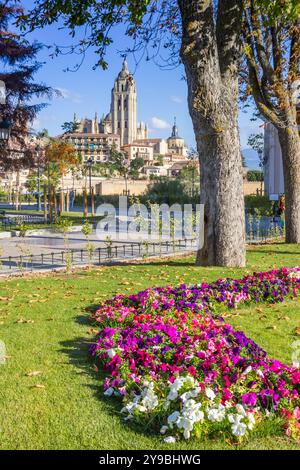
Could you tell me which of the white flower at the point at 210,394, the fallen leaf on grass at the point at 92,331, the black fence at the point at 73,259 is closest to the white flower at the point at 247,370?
the white flower at the point at 210,394

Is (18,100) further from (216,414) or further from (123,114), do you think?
(123,114)

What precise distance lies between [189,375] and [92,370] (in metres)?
1.03

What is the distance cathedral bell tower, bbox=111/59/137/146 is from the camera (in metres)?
161

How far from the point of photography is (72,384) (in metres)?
3.89

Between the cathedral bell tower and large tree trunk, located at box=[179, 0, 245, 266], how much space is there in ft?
511

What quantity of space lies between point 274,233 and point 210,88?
8.42 metres

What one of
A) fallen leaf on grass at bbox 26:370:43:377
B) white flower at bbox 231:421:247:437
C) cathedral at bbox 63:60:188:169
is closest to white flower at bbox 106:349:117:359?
fallen leaf on grass at bbox 26:370:43:377

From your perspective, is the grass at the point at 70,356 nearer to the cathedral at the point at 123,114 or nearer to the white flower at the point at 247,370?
the white flower at the point at 247,370

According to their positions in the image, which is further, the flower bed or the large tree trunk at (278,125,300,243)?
the large tree trunk at (278,125,300,243)

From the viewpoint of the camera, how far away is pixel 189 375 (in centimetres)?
357

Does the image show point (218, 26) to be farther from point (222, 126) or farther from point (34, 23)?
point (34, 23)

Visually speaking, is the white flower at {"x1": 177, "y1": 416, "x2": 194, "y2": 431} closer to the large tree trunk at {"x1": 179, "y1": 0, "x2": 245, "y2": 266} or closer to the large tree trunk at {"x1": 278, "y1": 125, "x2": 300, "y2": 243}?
the large tree trunk at {"x1": 179, "y1": 0, "x2": 245, "y2": 266}

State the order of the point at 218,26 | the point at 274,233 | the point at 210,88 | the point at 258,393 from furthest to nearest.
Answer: the point at 274,233, the point at 218,26, the point at 210,88, the point at 258,393
